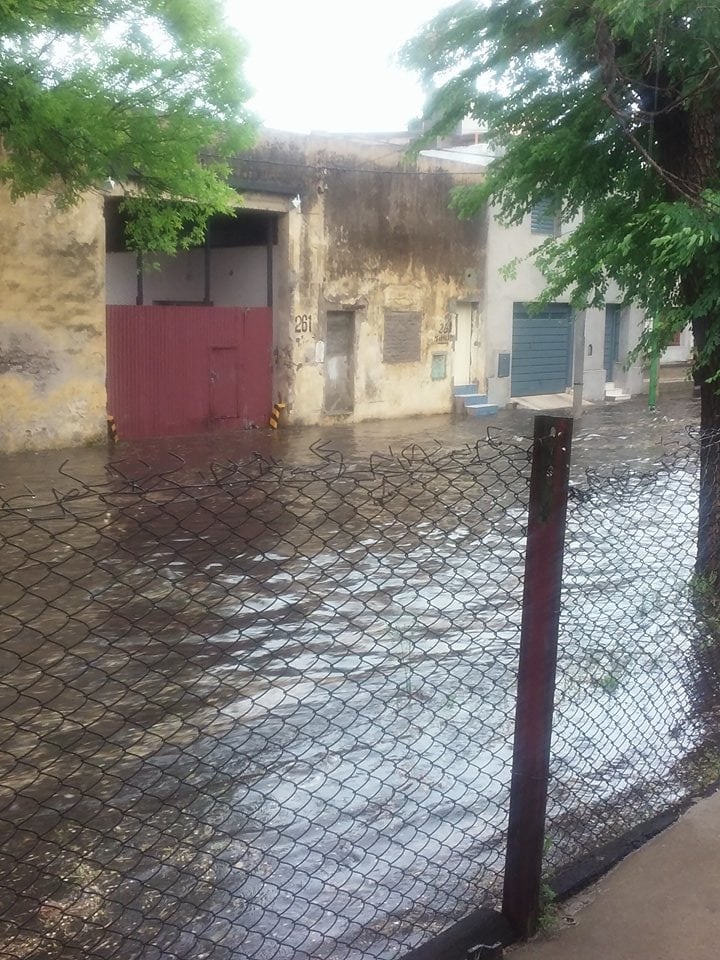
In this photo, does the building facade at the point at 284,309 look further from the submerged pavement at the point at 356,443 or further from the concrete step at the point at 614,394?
the concrete step at the point at 614,394

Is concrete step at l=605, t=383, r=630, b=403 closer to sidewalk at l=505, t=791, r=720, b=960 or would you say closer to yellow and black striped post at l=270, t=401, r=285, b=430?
yellow and black striped post at l=270, t=401, r=285, b=430

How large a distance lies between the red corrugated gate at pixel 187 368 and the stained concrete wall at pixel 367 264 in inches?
21.9

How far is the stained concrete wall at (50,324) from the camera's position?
13.5 m

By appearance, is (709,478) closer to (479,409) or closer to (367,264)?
(367,264)

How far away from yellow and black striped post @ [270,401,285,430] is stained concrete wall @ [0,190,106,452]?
361 centimetres

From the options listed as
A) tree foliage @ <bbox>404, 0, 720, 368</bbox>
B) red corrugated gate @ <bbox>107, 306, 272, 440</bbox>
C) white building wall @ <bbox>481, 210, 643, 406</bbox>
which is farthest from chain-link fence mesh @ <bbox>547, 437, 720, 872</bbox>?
white building wall @ <bbox>481, 210, 643, 406</bbox>

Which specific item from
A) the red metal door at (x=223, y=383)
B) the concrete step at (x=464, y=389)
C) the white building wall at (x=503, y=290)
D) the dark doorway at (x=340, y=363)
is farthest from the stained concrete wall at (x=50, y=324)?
the white building wall at (x=503, y=290)

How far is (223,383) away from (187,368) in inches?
31.1

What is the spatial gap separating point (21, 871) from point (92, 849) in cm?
25

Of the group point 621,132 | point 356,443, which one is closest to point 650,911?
point 621,132

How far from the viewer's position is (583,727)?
16.1 feet

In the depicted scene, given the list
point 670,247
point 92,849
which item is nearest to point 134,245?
point 670,247

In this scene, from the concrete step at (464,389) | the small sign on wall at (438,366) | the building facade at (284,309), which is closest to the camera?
the building facade at (284,309)

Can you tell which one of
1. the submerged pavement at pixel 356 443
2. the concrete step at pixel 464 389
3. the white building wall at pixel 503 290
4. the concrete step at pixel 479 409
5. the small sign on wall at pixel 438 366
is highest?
the white building wall at pixel 503 290
